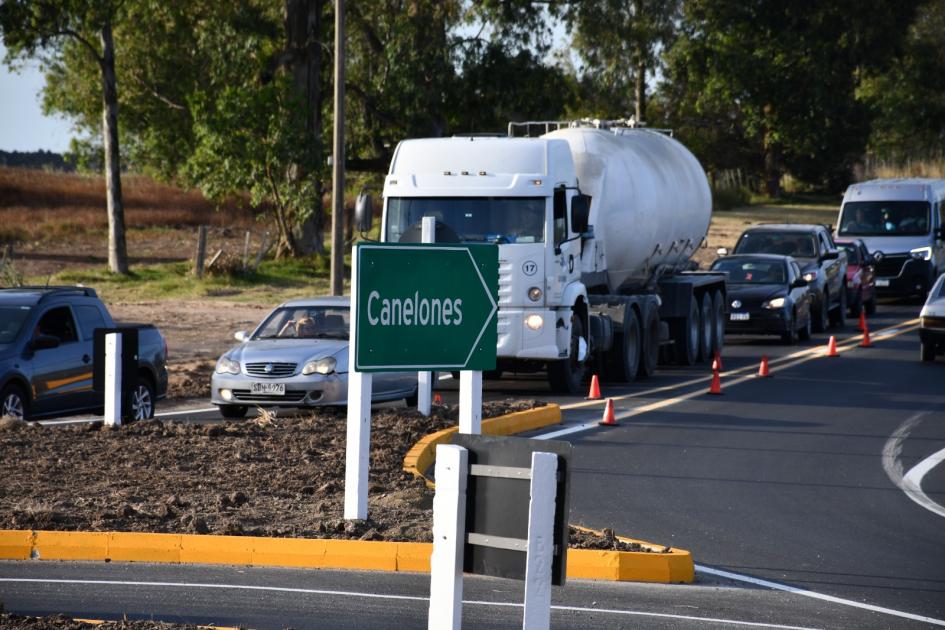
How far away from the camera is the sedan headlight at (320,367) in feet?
55.5

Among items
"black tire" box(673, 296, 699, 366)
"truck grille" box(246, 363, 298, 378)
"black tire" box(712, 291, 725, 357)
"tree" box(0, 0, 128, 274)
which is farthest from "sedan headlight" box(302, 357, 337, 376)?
"tree" box(0, 0, 128, 274)

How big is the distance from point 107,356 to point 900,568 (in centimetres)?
853

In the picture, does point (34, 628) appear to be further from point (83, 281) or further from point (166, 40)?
point (166, 40)

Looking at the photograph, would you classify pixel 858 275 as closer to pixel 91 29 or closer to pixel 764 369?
pixel 764 369

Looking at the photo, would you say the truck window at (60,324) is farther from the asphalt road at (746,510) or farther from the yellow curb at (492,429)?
the yellow curb at (492,429)

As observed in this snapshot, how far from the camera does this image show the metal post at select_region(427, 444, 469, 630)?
607 centimetres

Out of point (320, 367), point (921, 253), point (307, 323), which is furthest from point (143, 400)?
point (921, 253)

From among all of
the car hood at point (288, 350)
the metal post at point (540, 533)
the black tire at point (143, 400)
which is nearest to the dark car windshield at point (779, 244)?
the car hood at point (288, 350)

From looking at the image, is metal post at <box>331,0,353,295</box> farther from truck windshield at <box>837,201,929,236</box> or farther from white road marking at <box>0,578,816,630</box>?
truck windshield at <box>837,201,929,236</box>

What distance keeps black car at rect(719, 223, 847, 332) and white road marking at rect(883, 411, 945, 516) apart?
540 inches

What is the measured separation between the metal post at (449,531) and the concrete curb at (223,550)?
3.49 meters

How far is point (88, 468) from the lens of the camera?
42.5ft

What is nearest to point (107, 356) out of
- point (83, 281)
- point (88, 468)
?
point (88, 468)

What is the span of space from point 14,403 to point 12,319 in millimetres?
1083
